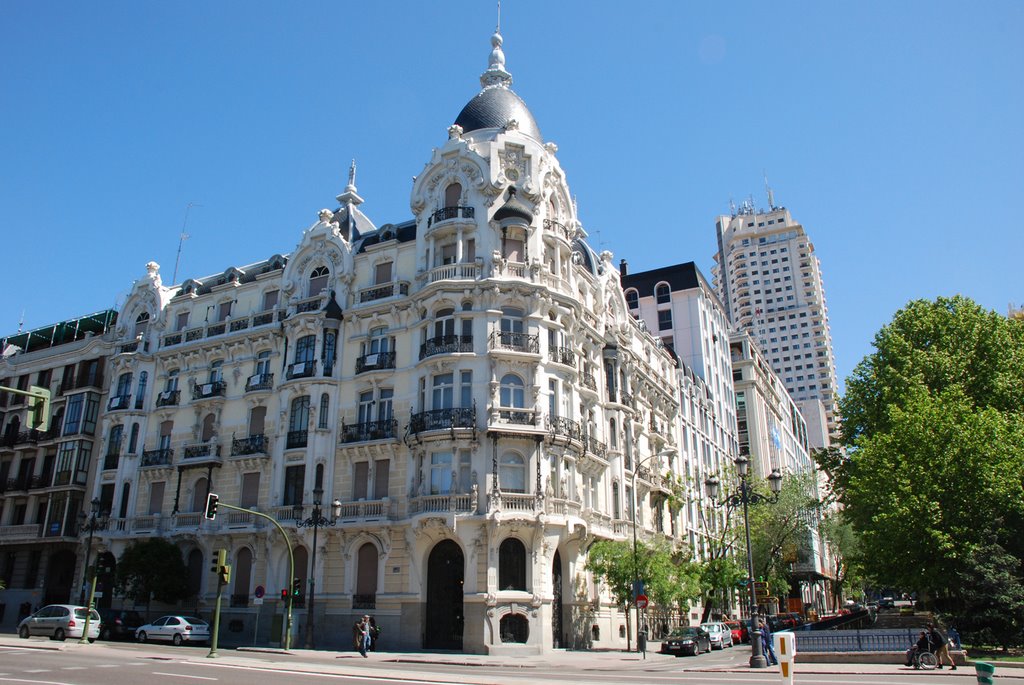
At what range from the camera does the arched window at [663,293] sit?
76188mm

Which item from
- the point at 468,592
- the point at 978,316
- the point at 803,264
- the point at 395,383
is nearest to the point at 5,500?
the point at 395,383

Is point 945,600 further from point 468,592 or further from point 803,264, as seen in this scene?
point 803,264

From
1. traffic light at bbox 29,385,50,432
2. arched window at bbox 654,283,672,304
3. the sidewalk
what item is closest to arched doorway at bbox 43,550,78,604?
the sidewalk

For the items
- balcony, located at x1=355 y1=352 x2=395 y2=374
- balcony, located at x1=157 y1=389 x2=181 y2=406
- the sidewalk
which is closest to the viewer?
the sidewalk

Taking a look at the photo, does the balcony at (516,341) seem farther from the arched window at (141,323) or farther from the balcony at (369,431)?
the arched window at (141,323)

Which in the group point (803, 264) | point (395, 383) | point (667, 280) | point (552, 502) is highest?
point (803, 264)

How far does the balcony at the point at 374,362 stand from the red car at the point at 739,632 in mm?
26026

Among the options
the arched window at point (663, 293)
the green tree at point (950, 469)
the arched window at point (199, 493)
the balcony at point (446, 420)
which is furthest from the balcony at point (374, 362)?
the arched window at point (663, 293)

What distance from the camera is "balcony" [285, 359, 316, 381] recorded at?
41.9 meters

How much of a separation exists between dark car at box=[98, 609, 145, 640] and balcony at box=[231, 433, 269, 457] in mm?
9445

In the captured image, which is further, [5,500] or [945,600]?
[5,500]

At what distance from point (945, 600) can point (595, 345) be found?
21.6 m

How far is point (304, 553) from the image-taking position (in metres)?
39.4

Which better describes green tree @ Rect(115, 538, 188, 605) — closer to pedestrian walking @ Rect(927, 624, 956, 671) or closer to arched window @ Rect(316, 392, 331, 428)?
arched window @ Rect(316, 392, 331, 428)
